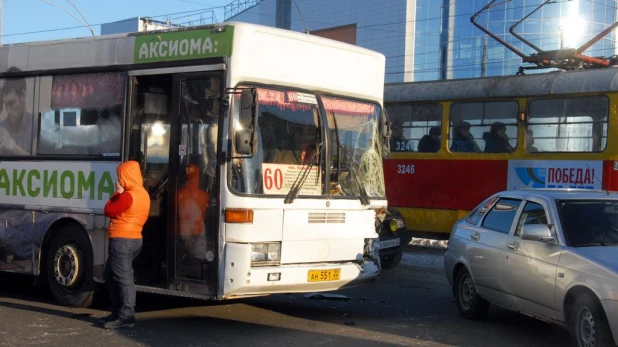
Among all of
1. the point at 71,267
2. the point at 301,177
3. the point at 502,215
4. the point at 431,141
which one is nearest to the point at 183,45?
the point at 301,177

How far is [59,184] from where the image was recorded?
412 inches

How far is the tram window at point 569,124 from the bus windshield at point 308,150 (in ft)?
18.3

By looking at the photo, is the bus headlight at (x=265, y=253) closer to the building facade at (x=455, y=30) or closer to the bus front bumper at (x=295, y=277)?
the bus front bumper at (x=295, y=277)

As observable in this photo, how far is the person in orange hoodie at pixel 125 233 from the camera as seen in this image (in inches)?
355

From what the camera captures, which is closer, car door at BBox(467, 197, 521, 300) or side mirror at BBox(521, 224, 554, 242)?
side mirror at BBox(521, 224, 554, 242)

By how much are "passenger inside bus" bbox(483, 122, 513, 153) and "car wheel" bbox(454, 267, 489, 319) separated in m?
5.58

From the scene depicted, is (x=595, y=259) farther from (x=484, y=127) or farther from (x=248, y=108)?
(x=484, y=127)

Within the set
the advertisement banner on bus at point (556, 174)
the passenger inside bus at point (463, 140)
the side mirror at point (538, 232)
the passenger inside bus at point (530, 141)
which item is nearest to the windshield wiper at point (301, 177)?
the side mirror at point (538, 232)

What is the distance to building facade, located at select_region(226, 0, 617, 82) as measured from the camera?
56656 mm

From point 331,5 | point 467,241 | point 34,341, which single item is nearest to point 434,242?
point 467,241

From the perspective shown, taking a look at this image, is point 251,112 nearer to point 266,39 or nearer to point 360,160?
point 266,39

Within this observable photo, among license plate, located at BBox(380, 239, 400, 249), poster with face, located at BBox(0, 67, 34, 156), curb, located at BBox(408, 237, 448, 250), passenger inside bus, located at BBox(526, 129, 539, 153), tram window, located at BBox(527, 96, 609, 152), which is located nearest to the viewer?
poster with face, located at BBox(0, 67, 34, 156)

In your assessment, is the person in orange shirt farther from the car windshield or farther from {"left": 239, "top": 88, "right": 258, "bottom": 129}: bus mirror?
the car windshield

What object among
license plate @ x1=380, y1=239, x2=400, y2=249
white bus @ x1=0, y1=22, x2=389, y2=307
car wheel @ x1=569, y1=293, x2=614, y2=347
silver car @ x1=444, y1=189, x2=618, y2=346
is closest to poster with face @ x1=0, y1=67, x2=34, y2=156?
white bus @ x1=0, y1=22, x2=389, y2=307
